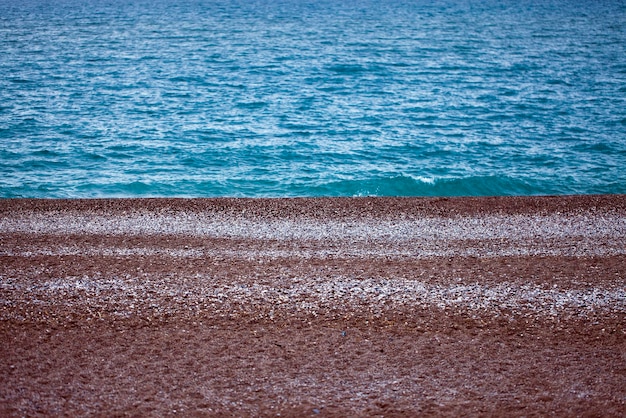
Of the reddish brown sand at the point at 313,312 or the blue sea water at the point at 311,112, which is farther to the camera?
the blue sea water at the point at 311,112

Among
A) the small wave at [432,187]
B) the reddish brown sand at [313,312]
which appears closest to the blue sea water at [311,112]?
the small wave at [432,187]

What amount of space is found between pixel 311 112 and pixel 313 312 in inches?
764

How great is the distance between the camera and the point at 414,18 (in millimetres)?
67062

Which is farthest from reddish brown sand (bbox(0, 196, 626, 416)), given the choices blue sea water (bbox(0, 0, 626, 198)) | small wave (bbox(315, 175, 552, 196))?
blue sea water (bbox(0, 0, 626, 198))

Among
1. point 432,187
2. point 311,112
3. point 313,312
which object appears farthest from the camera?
point 311,112

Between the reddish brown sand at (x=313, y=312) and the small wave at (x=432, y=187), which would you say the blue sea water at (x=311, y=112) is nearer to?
the small wave at (x=432, y=187)

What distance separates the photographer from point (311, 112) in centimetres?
2805

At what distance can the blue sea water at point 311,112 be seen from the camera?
20.3 metres

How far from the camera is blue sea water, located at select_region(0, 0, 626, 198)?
66.5 feet

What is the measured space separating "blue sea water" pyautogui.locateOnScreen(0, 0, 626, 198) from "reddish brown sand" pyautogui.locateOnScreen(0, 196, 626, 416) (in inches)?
245

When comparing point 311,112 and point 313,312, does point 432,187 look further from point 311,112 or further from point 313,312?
point 313,312

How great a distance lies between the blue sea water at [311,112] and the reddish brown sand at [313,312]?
20.4 feet

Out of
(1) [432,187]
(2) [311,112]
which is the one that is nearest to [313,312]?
(1) [432,187]

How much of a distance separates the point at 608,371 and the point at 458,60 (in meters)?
34.3
